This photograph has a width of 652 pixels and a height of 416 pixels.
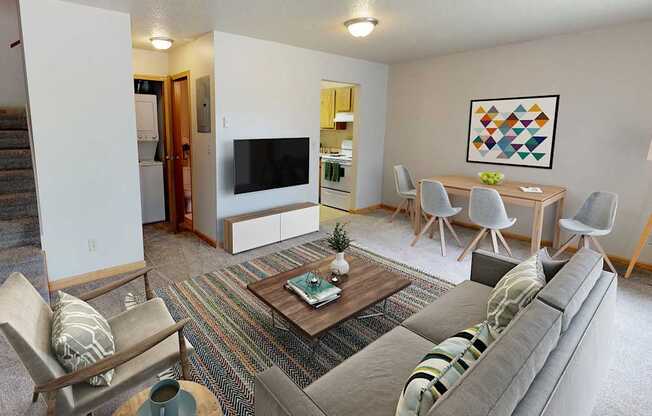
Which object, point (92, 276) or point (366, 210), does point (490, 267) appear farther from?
point (366, 210)

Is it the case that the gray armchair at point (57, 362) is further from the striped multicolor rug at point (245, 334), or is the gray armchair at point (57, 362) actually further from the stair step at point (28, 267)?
the stair step at point (28, 267)

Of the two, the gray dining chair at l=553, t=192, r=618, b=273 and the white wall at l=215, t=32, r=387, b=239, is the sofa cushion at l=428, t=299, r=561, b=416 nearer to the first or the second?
the gray dining chair at l=553, t=192, r=618, b=273

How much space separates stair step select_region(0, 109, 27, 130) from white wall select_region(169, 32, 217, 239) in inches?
70.6

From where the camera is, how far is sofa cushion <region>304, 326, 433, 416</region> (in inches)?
55.3

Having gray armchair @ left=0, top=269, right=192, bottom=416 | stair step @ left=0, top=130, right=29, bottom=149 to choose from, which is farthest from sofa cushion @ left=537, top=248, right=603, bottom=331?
stair step @ left=0, top=130, right=29, bottom=149

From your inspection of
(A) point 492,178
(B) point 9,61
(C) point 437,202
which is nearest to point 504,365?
(C) point 437,202

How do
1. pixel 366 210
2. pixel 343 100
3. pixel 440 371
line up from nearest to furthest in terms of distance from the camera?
pixel 440 371 < pixel 366 210 < pixel 343 100

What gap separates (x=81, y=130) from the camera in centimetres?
319

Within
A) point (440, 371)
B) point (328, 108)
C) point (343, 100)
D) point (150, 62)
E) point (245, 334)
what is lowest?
point (245, 334)

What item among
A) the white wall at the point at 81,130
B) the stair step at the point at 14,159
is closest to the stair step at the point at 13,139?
the stair step at the point at 14,159

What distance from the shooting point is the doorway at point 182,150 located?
4855mm

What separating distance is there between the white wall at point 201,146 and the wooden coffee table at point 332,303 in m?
2.01

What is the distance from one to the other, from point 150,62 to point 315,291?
4136 mm

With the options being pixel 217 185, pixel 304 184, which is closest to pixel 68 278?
pixel 217 185
